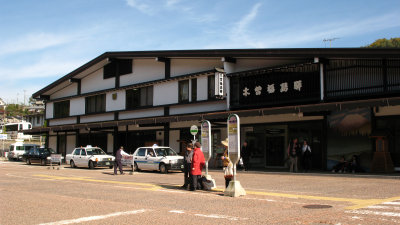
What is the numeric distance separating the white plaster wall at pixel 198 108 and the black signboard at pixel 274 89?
1068 mm

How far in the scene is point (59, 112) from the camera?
139 ft

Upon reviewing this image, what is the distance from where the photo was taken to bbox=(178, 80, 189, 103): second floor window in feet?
94.4

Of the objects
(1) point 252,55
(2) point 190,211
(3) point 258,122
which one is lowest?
(2) point 190,211

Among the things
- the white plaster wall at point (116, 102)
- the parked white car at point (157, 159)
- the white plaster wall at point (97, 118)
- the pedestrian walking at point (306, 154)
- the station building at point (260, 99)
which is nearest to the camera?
the station building at point (260, 99)

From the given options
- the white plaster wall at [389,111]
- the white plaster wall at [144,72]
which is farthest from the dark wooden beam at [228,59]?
the white plaster wall at [389,111]

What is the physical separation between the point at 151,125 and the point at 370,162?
16471 millimetres

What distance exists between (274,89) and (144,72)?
1243 cm

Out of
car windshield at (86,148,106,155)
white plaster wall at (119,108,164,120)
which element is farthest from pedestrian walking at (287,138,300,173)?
car windshield at (86,148,106,155)

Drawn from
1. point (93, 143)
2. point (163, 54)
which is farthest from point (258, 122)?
point (93, 143)

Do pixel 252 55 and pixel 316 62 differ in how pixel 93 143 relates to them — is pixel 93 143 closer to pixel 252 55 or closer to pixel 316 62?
pixel 252 55

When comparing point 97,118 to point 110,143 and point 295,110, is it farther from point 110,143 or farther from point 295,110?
point 295,110

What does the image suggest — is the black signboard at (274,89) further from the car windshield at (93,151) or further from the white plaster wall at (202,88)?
the car windshield at (93,151)

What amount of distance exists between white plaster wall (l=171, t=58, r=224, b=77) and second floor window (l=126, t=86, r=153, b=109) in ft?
9.89

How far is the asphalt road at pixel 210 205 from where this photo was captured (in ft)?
27.8
